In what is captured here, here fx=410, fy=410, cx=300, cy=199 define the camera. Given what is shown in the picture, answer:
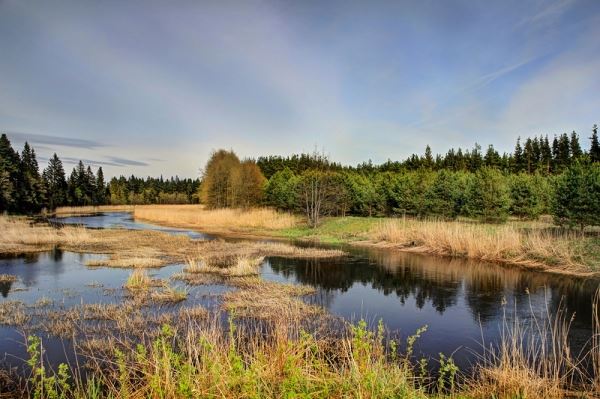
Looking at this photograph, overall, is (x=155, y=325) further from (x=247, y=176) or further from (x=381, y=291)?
(x=247, y=176)

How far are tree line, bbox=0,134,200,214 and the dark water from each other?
40.0m

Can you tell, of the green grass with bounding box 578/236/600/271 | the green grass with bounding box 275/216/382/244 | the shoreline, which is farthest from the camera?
the green grass with bounding box 275/216/382/244

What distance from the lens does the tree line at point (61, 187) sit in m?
53.4

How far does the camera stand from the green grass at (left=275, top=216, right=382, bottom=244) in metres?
31.2

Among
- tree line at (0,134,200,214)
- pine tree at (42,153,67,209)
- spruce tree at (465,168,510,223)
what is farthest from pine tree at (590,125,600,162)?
pine tree at (42,153,67,209)

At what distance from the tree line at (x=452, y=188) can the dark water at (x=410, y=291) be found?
9904mm

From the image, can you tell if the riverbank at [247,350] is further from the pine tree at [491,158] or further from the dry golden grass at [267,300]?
the pine tree at [491,158]

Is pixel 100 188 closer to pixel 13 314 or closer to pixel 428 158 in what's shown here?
pixel 428 158

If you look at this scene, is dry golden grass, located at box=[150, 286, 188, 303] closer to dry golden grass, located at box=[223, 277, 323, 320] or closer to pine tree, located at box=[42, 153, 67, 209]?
dry golden grass, located at box=[223, 277, 323, 320]

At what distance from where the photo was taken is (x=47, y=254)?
22203 mm

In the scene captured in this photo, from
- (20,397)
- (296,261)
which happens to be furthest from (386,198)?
(20,397)

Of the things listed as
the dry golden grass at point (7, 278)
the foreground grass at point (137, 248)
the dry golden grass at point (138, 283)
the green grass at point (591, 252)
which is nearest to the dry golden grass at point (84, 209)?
the foreground grass at point (137, 248)

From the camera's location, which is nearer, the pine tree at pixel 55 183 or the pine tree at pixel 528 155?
the pine tree at pixel 528 155

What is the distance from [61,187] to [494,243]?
7682 cm
